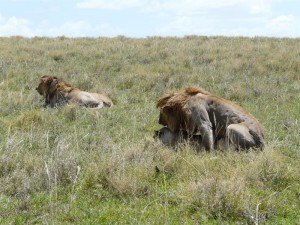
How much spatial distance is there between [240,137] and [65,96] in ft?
19.0

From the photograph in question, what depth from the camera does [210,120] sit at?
23.9 ft

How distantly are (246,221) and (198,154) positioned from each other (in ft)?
7.12

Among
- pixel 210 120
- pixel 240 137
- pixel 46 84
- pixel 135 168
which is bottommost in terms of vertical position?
pixel 135 168

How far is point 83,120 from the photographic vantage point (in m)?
9.53

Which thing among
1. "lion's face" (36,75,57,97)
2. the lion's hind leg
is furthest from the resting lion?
the lion's hind leg

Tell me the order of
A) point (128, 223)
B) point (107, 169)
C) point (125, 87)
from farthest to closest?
point (125, 87), point (107, 169), point (128, 223)

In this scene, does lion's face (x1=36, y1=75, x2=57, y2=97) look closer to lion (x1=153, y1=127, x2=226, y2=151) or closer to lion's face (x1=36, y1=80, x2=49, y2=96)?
lion's face (x1=36, y1=80, x2=49, y2=96)

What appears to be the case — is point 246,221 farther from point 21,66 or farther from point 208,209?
point 21,66

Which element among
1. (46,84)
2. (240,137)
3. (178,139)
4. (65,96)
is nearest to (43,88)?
(46,84)

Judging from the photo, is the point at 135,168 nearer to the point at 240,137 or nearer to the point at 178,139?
the point at 178,139

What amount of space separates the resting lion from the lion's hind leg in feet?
15.9

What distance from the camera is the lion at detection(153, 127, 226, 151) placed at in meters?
7.02

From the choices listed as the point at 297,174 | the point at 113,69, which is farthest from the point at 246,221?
the point at 113,69

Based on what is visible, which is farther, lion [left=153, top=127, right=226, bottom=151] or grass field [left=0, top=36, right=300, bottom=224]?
lion [left=153, top=127, right=226, bottom=151]
